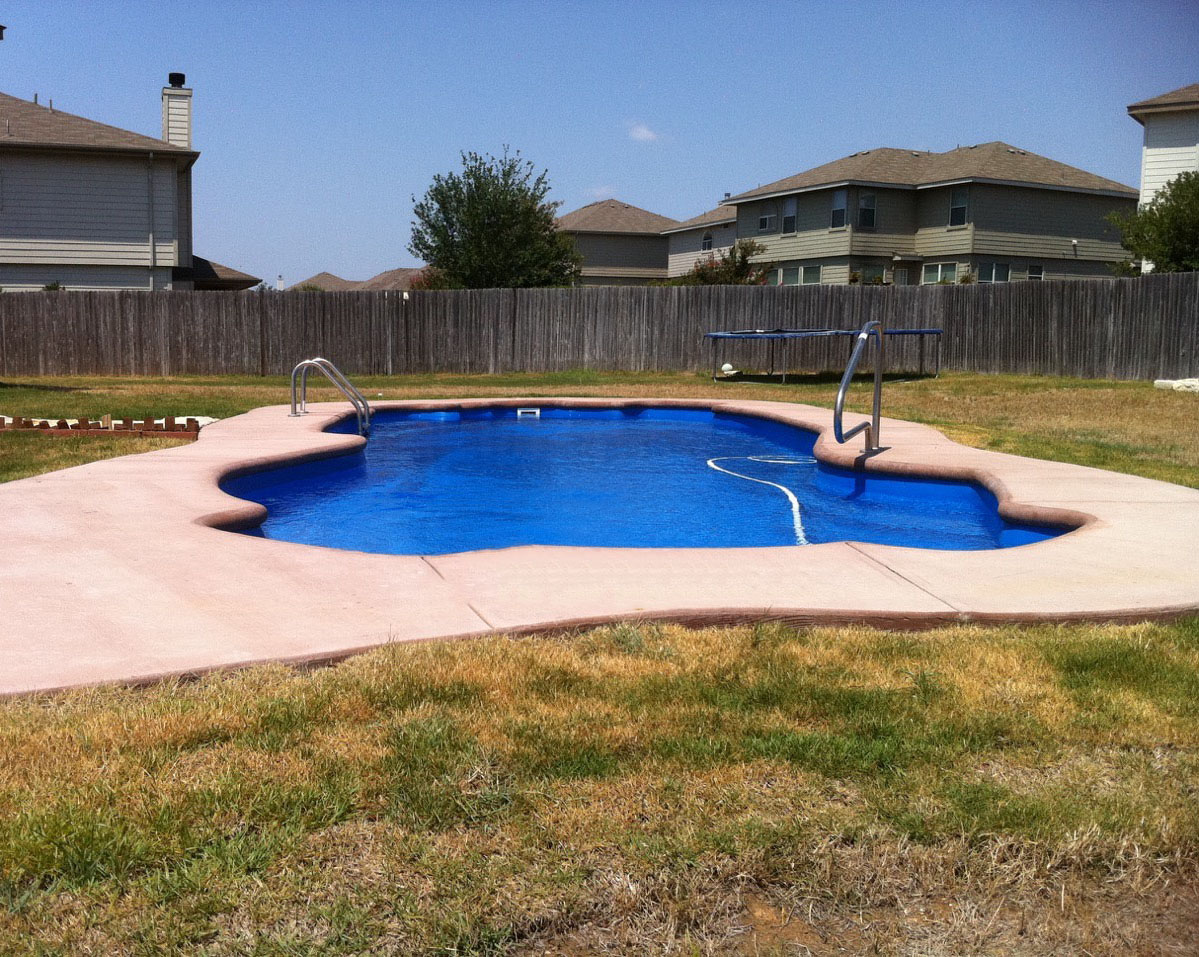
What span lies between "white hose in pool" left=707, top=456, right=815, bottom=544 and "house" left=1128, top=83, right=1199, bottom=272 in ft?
53.8

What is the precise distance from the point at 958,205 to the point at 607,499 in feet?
78.1

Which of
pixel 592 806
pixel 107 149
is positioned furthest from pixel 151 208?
pixel 592 806

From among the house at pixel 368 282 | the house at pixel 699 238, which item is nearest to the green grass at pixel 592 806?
A: the house at pixel 699 238

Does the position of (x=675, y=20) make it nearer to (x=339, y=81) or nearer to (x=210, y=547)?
(x=339, y=81)

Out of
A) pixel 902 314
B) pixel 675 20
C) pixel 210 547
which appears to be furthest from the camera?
pixel 902 314

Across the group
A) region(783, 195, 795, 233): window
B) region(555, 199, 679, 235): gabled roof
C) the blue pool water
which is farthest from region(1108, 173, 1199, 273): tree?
region(555, 199, 679, 235): gabled roof

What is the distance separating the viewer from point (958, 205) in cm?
2927

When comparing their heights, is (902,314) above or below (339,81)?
below

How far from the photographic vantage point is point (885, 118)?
108 ft

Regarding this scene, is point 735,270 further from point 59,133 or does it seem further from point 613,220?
point 59,133

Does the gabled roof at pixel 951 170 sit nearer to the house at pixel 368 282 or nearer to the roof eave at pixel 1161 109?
the roof eave at pixel 1161 109

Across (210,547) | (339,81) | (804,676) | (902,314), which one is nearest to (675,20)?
(902,314)

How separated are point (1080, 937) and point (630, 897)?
2.60ft

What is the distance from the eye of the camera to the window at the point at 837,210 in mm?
29719
